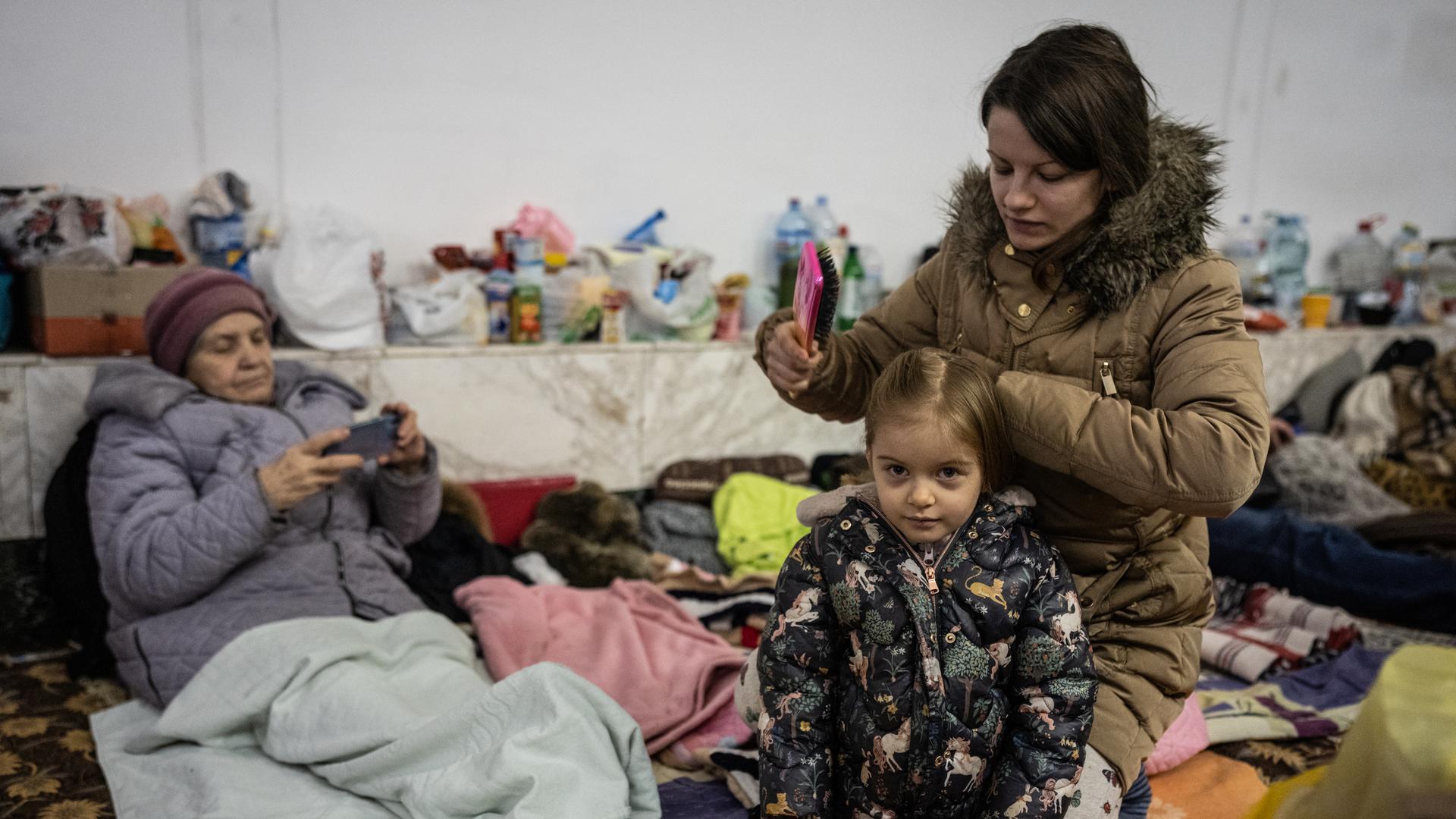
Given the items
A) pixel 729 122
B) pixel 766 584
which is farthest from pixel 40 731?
pixel 729 122

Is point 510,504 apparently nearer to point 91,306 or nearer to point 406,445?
point 406,445

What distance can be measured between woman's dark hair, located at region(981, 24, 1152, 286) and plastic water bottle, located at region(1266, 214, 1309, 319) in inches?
166

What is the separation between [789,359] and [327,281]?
76.1 inches

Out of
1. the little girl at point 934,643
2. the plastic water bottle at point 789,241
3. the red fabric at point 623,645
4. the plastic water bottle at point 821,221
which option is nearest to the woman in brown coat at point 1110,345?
the little girl at point 934,643

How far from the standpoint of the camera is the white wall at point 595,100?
3.19m

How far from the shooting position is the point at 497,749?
1.95 meters

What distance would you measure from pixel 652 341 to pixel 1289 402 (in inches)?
121

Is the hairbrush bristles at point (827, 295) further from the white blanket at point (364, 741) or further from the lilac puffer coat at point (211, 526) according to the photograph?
the lilac puffer coat at point (211, 526)

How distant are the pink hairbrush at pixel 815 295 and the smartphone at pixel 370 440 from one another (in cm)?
126

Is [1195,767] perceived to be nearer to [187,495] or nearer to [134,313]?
[187,495]

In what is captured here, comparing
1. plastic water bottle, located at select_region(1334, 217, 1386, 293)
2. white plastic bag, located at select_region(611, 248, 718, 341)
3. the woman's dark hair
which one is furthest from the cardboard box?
plastic water bottle, located at select_region(1334, 217, 1386, 293)

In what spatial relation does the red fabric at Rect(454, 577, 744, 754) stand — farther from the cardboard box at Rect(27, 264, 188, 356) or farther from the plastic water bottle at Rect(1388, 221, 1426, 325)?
the plastic water bottle at Rect(1388, 221, 1426, 325)

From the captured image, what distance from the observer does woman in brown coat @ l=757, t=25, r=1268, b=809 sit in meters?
1.51

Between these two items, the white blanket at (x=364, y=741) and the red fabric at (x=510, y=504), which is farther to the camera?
the red fabric at (x=510, y=504)
